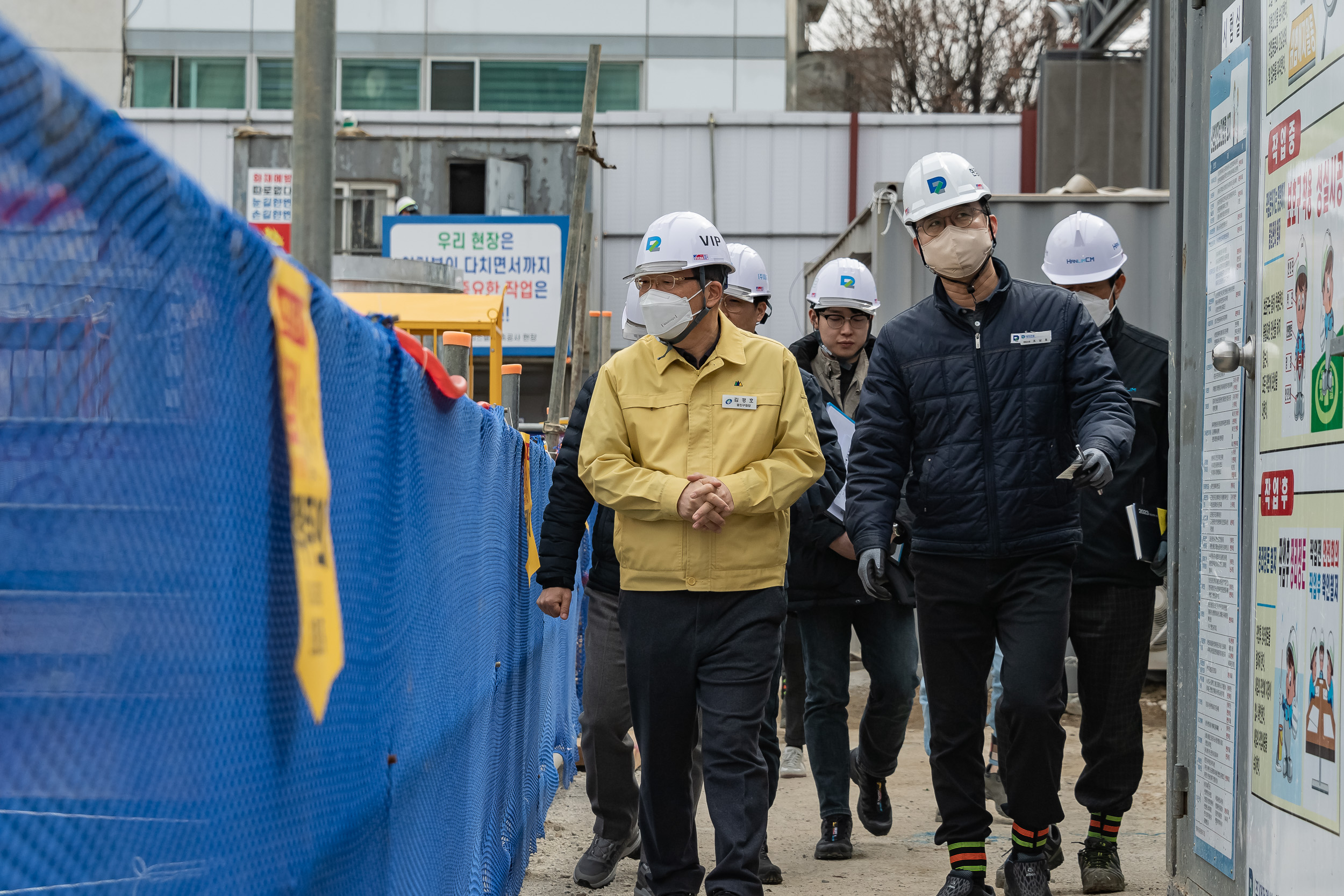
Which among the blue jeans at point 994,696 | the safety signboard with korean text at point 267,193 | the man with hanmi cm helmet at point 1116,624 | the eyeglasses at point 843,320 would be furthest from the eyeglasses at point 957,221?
the safety signboard with korean text at point 267,193

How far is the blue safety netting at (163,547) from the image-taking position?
1133 millimetres

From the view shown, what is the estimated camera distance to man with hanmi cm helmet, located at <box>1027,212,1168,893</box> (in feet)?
15.9

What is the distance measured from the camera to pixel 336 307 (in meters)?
2.11

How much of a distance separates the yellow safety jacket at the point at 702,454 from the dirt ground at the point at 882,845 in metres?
1.56

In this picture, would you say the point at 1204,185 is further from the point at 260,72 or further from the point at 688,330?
the point at 260,72

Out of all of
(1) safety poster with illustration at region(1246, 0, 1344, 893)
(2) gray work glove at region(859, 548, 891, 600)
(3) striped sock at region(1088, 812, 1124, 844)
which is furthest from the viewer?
(3) striped sock at region(1088, 812, 1124, 844)

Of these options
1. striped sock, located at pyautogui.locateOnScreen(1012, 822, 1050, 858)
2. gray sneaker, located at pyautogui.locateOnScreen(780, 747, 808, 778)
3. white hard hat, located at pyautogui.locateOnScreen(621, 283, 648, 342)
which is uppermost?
white hard hat, located at pyautogui.locateOnScreen(621, 283, 648, 342)

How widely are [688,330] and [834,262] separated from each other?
6.79 feet

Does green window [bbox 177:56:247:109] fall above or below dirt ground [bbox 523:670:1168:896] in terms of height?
above

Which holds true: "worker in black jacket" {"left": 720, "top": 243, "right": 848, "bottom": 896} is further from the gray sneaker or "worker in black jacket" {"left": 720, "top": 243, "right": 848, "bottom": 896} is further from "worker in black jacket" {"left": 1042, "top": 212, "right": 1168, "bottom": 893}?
the gray sneaker

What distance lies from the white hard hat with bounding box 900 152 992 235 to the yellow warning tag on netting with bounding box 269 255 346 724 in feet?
9.83

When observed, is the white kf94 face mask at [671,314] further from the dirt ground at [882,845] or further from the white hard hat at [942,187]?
the dirt ground at [882,845]

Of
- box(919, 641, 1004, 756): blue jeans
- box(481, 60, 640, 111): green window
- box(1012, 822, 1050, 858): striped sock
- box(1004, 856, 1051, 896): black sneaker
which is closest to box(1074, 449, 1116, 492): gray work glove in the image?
box(919, 641, 1004, 756): blue jeans

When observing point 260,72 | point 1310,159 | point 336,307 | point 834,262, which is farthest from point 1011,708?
point 260,72
